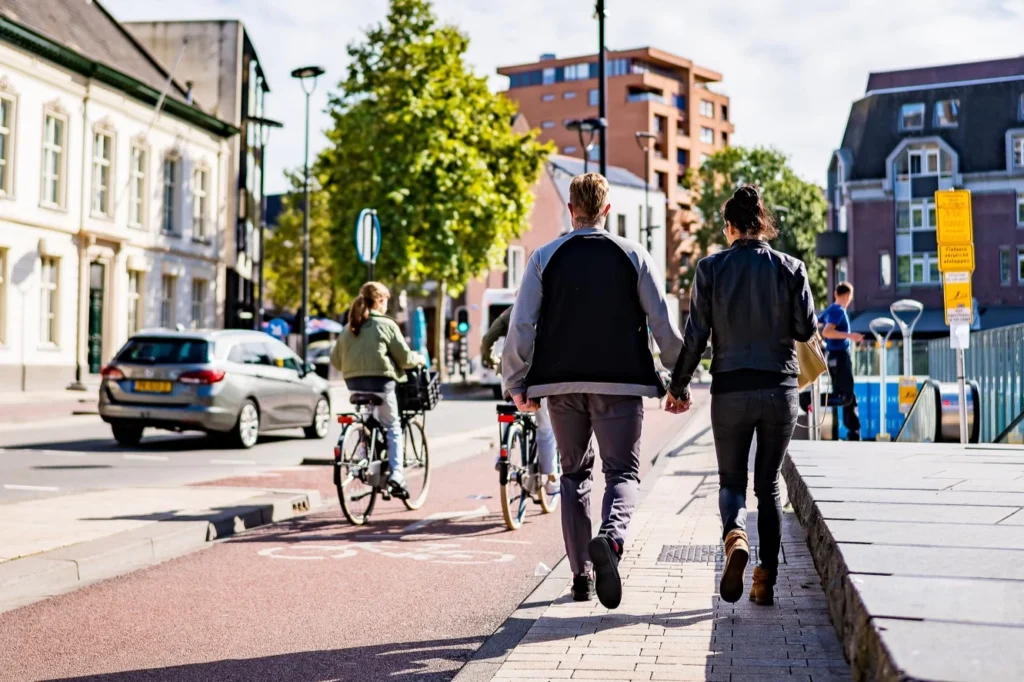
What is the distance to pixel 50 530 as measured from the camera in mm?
8023

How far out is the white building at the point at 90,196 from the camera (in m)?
29.1

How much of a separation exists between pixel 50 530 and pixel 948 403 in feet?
30.7

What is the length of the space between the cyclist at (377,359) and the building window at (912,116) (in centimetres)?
5216

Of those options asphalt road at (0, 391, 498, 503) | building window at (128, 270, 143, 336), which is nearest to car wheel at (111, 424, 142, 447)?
asphalt road at (0, 391, 498, 503)

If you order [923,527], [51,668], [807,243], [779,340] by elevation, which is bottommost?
[51,668]

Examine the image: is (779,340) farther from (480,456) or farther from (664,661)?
(480,456)

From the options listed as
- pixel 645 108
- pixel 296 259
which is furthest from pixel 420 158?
pixel 645 108

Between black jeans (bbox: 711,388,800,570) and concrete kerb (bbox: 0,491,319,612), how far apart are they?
3.57 meters

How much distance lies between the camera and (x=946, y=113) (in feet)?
185

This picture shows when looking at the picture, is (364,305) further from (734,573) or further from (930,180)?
(930,180)

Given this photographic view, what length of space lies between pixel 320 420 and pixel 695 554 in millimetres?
12611

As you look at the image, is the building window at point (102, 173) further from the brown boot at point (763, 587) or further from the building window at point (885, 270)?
the building window at point (885, 270)

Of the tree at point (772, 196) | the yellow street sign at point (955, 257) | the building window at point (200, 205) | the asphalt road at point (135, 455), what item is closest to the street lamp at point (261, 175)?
the building window at point (200, 205)

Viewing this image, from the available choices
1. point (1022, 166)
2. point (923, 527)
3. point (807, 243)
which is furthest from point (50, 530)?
point (807, 243)
